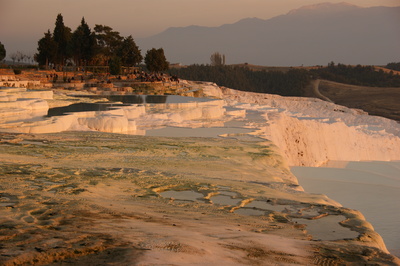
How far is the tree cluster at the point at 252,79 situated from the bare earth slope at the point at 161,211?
65.8 meters

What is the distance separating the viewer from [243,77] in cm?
7956

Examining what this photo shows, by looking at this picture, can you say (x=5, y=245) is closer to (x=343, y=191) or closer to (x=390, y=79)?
(x=343, y=191)

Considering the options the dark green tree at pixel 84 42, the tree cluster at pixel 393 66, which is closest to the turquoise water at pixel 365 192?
the dark green tree at pixel 84 42

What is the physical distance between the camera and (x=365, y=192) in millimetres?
9992

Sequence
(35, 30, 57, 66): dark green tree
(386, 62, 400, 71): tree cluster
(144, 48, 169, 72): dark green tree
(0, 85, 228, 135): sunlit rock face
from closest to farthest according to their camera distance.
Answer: (0, 85, 228, 135): sunlit rock face
(35, 30, 57, 66): dark green tree
(144, 48, 169, 72): dark green tree
(386, 62, 400, 71): tree cluster

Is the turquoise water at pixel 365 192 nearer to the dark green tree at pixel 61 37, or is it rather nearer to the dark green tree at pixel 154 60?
the dark green tree at pixel 61 37

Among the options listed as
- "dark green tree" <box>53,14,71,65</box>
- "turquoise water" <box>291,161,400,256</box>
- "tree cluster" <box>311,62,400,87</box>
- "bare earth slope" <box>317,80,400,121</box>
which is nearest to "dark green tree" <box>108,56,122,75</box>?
"dark green tree" <box>53,14,71,65</box>

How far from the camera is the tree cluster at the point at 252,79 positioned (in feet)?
246

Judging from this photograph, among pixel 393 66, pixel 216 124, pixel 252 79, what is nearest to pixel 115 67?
pixel 216 124

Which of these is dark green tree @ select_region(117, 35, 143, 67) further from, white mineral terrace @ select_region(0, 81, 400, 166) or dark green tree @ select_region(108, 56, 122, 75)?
white mineral terrace @ select_region(0, 81, 400, 166)

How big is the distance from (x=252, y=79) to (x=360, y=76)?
16.6 meters

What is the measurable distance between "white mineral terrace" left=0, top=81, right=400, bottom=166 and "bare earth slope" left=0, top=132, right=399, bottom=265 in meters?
2.86

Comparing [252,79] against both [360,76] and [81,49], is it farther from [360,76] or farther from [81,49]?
[81,49]

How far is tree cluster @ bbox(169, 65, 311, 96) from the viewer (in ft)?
246
